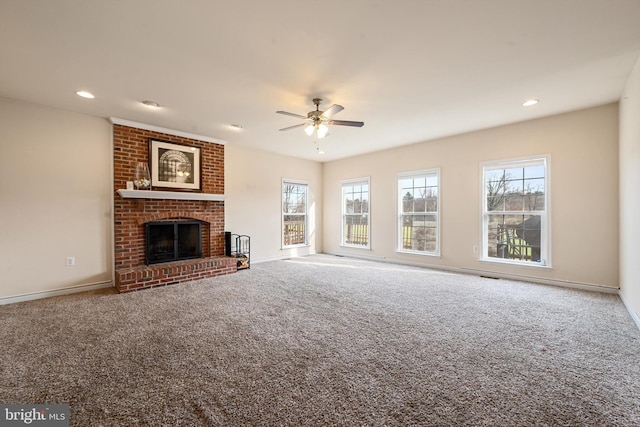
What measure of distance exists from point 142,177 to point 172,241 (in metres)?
1.18

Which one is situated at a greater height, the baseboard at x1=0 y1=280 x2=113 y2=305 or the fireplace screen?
the fireplace screen

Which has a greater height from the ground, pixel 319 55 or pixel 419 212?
pixel 319 55

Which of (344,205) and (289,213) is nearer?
(289,213)

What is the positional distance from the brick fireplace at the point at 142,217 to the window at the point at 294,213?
1894mm

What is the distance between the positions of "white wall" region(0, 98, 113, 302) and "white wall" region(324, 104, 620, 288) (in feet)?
17.6

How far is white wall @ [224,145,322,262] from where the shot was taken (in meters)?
5.74

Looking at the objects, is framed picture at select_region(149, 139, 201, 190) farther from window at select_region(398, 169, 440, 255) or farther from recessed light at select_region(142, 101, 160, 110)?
window at select_region(398, 169, 440, 255)

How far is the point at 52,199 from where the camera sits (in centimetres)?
375

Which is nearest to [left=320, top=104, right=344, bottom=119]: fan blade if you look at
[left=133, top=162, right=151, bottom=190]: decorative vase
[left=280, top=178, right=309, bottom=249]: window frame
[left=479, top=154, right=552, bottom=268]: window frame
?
[left=133, top=162, right=151, bottom=190]: decorative vase

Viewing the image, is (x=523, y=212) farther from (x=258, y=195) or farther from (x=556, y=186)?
(x=258, y=195)

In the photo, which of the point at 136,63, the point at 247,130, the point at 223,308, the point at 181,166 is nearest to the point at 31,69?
the point at 136,63

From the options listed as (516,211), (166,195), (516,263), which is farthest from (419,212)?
(166,195)

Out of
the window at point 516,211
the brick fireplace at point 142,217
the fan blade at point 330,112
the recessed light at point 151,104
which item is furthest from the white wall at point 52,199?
the window at point 516,211

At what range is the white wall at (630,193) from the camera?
2760 mm
